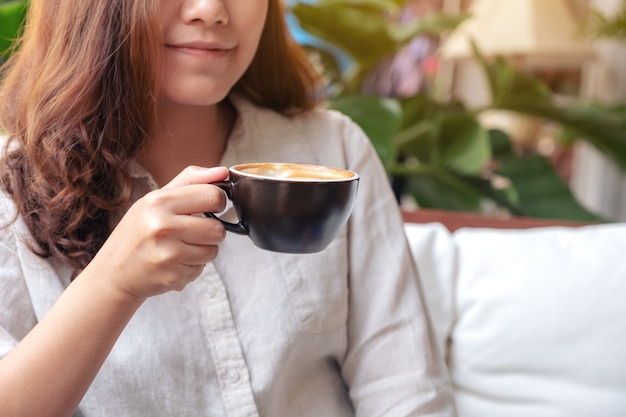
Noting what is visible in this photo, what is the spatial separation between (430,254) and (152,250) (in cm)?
66

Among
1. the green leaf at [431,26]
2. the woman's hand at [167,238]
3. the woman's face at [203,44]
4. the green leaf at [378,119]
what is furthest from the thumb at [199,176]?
the green leaf at [431,26]

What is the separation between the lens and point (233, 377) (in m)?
0.80

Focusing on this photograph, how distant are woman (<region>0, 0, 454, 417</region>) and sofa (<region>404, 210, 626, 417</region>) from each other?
0.22 metres

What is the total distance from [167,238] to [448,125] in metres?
1.38

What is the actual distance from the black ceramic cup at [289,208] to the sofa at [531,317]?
1.73 feet

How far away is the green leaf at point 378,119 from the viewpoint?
5.23 ft

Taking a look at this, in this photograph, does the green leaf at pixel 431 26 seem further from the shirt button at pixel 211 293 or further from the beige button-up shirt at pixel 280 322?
the shirt button at pixel 211 293

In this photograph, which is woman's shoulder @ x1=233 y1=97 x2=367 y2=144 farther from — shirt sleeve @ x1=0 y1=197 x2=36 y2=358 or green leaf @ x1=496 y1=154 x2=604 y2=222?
green leaf @ x1=496 y1=154 x2=604 y2=222

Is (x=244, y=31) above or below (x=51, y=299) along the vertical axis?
above

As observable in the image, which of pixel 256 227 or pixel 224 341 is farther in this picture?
pixel 224 341

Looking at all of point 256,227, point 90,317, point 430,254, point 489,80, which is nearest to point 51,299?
point 90,317

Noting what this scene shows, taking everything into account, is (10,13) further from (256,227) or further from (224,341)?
(256,227)

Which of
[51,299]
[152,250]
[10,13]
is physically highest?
[10,13]

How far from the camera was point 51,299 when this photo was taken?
0.75 metres
